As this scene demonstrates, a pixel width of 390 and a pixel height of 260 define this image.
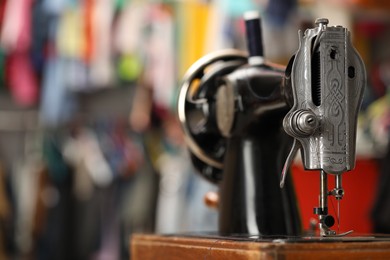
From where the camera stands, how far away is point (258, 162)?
1.36 meters

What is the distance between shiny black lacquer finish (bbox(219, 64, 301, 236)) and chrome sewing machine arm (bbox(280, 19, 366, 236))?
0.15 m

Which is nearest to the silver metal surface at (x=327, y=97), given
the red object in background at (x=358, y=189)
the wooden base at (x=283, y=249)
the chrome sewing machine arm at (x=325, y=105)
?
the chrome sewing machine arm at (x=325, y=105)

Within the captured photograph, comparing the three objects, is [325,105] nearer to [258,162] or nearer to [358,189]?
[258,162]

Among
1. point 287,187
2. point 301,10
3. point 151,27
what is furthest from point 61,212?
point 287,187

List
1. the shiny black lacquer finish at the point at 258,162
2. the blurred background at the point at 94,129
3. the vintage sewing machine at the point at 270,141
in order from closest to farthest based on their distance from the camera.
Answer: the vintage sewing machine at the point at 270,141 < the shiny black lacquer finish at the point at 258,162 < the blurred background at the point at 94,129

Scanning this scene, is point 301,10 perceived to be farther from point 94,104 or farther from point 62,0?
point 94,104

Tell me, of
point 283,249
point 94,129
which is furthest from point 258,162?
point 94,129

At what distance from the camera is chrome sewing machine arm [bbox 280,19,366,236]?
1.15 m

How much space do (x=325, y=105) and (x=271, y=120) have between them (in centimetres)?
20

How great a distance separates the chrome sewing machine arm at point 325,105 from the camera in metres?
1.15

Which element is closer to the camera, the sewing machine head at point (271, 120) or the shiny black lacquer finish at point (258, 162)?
the sewing machine head at point (271, 120)

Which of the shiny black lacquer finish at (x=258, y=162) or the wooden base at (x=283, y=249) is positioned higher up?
the shiny black lacquer finish at (x=258, y=162)

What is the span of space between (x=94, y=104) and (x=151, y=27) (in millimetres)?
1173

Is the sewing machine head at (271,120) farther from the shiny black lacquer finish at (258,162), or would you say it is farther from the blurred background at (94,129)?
the blurred background at (94,129)
